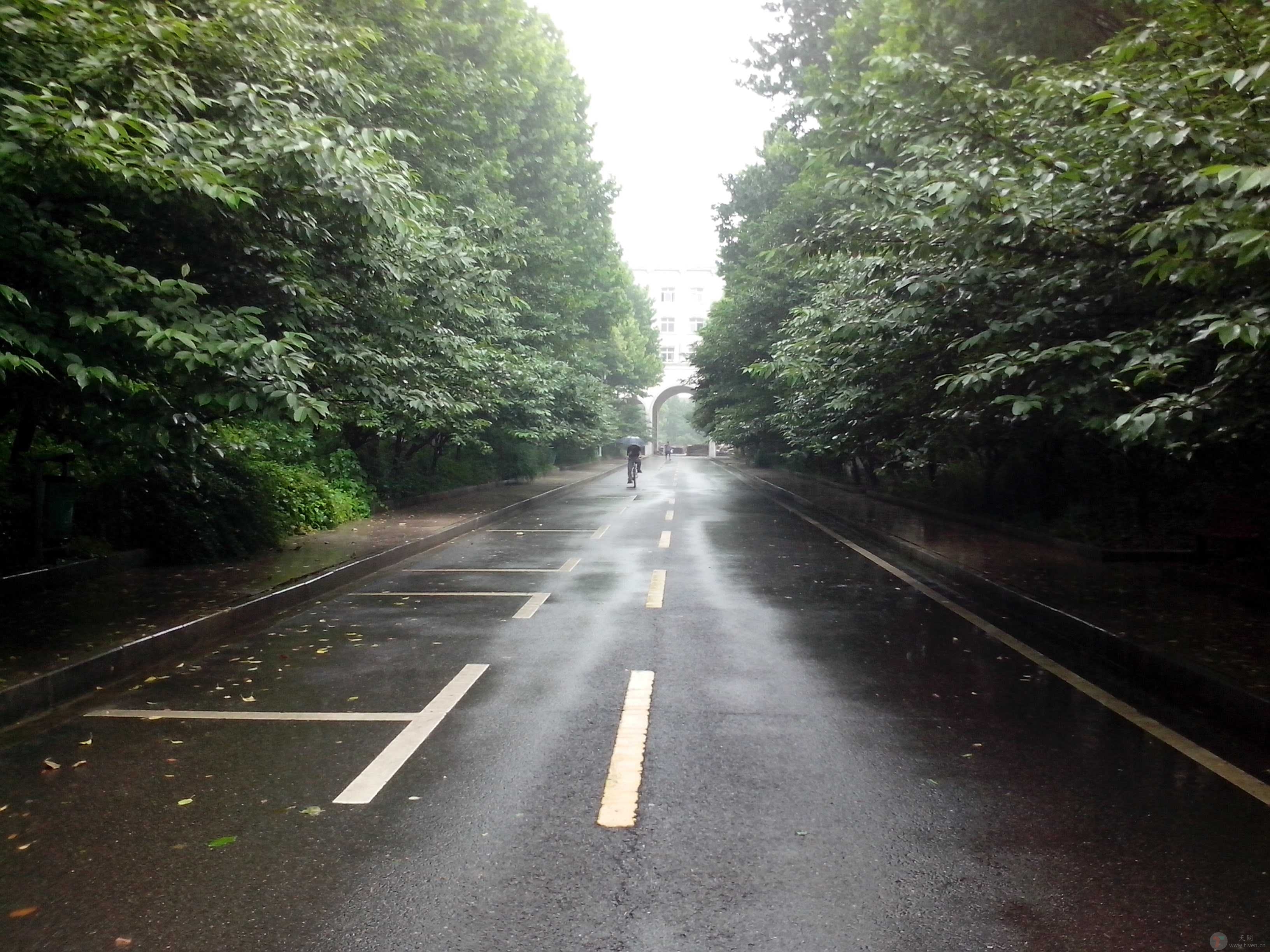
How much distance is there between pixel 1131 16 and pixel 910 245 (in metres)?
3.99

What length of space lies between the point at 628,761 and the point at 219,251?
5641 mm

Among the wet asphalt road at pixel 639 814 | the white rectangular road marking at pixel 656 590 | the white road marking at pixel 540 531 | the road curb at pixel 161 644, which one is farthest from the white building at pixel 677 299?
the wet asphalt road at pixel 639 814

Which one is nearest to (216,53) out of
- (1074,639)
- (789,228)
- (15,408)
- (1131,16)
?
(15,408)

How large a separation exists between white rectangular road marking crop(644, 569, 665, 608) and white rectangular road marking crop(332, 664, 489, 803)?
3.06 metres

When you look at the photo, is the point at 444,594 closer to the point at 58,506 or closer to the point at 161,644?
the point at 161,644

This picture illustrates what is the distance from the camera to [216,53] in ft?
23.9

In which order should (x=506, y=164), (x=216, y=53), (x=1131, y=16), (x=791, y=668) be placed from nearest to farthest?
(x=791, y=668) < (x=216, y=53) < (x=1131, y=16) < (x=506, y=164)

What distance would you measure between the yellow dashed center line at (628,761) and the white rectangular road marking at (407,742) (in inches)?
43.4

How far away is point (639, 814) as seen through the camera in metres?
3.98

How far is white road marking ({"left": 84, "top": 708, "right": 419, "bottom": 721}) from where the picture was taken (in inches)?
214

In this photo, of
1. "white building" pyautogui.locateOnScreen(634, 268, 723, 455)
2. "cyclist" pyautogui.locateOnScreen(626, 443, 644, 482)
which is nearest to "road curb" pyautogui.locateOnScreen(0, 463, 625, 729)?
"cyclist" pyautogui.locateOnScreen(626, 443, 644, 482)

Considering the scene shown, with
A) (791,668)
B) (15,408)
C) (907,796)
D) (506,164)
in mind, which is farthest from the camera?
(506,164)

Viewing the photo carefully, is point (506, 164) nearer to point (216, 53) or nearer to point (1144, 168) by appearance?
point (216, 53)

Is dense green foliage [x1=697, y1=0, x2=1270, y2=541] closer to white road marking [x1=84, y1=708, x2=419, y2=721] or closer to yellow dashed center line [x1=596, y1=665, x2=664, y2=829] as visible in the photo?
yellow dashed center line [x1=596, y1=665, x2=664, y2=829]
